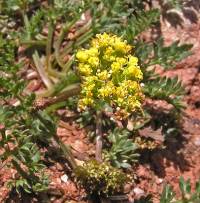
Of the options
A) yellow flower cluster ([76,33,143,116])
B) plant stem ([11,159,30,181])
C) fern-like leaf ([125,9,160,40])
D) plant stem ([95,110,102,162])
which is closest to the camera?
yellow flower cluster ([76,33,143,116])

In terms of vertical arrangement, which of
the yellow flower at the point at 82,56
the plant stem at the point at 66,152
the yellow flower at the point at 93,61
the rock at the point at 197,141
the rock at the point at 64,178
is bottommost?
the rock at the point at 197,141

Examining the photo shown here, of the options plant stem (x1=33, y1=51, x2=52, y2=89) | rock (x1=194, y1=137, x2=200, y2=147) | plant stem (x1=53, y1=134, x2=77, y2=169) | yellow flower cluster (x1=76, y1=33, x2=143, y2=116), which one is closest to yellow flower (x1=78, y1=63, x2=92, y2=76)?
yellow flower cluster (x1=76, y1=33, x2=143, y2=116)

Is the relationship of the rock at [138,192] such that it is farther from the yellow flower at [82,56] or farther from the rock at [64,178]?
the yellow flower at [82,56]

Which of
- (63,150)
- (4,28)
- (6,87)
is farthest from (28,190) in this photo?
(4,28)

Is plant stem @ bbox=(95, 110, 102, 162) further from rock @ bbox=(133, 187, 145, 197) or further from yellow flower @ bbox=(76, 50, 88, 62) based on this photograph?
yellow flower @ bbox=(76, 50, 88, 62)

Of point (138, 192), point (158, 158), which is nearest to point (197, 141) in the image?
point (158, 158)

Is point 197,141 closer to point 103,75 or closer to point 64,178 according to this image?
point 64,178

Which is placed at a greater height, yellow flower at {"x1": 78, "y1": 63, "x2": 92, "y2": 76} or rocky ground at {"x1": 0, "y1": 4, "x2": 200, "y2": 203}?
yellow flower at {"x1": 78, "y1": 63, "x2": 92, "y2": 76}

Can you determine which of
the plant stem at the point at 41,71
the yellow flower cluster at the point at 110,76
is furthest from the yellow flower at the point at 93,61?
the plant stem at the point at 41,71

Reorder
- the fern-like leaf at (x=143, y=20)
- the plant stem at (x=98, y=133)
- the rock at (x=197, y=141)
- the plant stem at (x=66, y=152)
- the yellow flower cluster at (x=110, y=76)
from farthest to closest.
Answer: the rock at (x=197, y=141) < the fern-like leaf at (x=143, y=20) < the plant stem at (x=98, y=133) < the plant stem at (x=66, y=152) < the yellow flower cluster at (x=110, y=76)

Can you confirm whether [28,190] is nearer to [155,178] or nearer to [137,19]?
[155,178]
